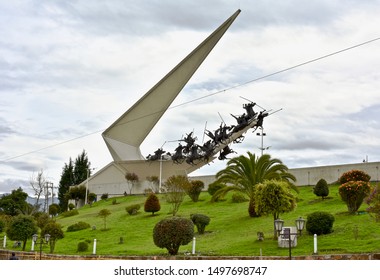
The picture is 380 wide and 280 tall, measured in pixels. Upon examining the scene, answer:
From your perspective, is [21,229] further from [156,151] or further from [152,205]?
[156,151]

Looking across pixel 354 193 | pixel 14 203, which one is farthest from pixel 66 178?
pixel 354 193

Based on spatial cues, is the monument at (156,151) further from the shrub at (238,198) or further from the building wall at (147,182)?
the shrub at (238,198)

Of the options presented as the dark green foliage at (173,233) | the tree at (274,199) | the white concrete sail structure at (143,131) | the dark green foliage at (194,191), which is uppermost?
the white concrete sail structure at (143,131)

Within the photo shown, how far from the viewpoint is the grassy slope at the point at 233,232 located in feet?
62.5

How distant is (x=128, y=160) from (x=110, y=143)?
2.43m

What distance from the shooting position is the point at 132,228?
29.7 m

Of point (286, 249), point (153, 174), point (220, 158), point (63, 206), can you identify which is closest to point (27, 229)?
point (286, 249)

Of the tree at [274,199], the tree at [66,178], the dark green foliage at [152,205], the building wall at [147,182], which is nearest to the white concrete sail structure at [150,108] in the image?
the building wall at [147,182]

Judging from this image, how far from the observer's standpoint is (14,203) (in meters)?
52.9

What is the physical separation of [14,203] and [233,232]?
113 ft

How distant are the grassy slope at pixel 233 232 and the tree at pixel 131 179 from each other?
11638mm
